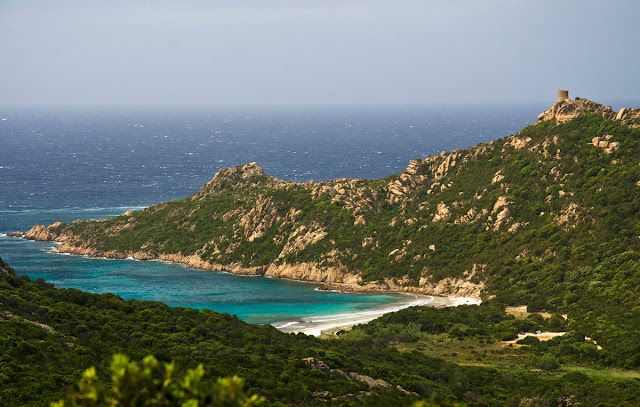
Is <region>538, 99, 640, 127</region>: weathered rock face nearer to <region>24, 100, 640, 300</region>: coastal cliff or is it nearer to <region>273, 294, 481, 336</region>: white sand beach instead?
<region>24, 100, 640, 300</region>: coastal cliff

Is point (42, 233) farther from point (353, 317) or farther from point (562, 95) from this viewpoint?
point (562, 95)

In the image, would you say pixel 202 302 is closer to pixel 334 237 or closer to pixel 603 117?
pixel 334 237

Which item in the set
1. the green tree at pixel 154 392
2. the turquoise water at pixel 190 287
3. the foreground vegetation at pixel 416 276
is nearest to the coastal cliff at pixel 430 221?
the foreground vegetation at pixel 416 276

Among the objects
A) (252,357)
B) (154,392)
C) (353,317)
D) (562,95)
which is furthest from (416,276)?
(154,392)

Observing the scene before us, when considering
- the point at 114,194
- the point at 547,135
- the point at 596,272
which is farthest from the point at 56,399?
the point at 114,194

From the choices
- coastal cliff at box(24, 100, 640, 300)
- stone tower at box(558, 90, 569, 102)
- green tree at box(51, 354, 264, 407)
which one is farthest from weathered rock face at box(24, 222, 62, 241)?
green tree at box(51, 354, 264, 407)

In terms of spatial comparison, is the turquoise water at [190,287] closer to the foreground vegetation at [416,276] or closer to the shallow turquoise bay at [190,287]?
the shallow turquoise bay at [190,287]
